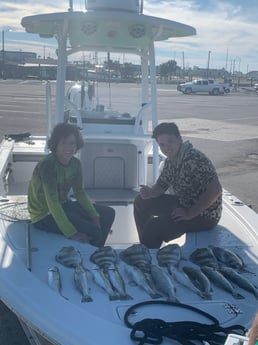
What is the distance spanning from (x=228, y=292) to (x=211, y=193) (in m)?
1.00

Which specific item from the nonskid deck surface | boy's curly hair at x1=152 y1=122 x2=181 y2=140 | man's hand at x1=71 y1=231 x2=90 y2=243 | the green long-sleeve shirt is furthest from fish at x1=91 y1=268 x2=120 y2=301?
boy's curly hair at x1=152 y1=122 x2=181 y2=140

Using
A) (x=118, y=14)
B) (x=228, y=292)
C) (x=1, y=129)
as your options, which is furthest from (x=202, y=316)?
(x=1, y=129)

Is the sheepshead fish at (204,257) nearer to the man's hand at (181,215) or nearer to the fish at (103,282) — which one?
the man's hand at (181,215)

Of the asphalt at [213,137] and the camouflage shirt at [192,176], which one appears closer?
the camouflage shirt at [192,176]

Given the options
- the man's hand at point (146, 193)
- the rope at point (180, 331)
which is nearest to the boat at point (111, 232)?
the rope at point (180, 331)

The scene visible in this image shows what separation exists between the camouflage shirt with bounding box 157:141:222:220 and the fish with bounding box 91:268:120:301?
44.6 inches

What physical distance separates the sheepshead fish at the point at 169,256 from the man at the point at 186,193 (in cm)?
45

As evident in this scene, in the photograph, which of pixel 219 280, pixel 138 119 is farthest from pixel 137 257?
pixel 138 119

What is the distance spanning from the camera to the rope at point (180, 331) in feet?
8.78

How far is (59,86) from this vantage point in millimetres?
5520

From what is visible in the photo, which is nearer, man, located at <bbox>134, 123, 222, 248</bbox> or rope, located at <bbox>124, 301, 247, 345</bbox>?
rope, located at <bbox>124, 301, 247, 345</bbox>

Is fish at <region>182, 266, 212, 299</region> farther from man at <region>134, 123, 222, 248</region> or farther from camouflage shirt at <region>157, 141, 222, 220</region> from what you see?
camouflage shirt at <region>157, 141, 222, 220</region>

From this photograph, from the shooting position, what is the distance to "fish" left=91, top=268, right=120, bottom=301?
3143 mm

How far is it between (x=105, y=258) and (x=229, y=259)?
827 millimetres
